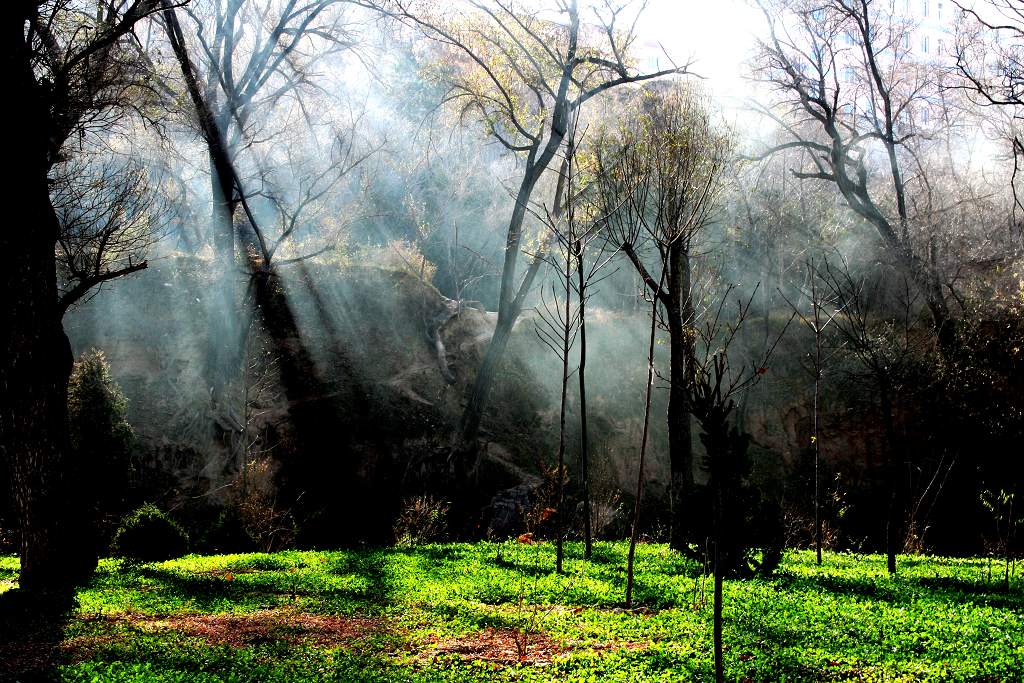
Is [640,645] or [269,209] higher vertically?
[269,209]

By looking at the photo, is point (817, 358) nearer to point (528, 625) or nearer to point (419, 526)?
point (528, 625)

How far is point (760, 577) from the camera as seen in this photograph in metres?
8.42

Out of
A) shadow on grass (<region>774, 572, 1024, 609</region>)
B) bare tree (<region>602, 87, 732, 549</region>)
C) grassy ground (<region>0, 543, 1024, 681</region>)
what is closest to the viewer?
grassy ground (<region>0, 543, 1024, 681</region>)

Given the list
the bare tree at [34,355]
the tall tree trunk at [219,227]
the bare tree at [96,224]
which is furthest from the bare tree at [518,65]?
the bare tree at [34,355]

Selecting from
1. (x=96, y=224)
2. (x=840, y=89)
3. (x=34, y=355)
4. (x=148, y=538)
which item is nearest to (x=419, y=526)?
(x=148, y=538)

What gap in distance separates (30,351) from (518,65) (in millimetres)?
10978

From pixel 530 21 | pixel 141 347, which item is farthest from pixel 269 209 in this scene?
pixel 530 21

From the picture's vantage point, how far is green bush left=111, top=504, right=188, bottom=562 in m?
10.9

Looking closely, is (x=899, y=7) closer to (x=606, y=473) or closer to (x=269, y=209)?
(x=606, y=473)

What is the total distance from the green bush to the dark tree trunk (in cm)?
236

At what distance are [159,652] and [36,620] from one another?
1.90 meters

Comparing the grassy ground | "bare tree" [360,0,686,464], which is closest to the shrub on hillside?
the grassy ground

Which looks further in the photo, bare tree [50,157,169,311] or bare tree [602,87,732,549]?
bare tree [602,87,732,549]

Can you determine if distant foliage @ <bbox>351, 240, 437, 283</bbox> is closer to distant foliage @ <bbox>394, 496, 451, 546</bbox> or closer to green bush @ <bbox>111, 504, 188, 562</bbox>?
distant foliage @ <bbox>394, 496, 451, 546</bbox>
